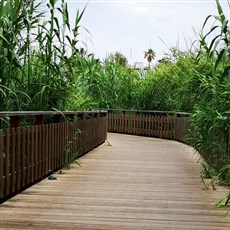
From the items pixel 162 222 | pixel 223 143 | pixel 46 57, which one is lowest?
pixel 162 222

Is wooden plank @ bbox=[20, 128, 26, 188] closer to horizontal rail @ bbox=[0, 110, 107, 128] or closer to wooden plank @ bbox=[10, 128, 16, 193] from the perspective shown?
horizontal rail @ bbox=[0, 110, 107, 128]

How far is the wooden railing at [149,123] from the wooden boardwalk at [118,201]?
6.00 m

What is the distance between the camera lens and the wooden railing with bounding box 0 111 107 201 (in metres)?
4.82

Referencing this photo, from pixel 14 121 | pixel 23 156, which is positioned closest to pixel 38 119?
pixel 23 156

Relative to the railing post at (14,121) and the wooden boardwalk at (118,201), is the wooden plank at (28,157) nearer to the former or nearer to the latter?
the wooden boardwalk at (118,201)

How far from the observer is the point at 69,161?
25.1ft

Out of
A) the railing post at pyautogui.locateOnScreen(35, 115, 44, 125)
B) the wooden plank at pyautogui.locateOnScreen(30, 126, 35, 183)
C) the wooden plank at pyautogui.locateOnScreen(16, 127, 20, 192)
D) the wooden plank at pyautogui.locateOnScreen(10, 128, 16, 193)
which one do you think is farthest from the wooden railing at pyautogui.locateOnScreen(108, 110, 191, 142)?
the wooden plank at pyautogui.locateOnScreen(10, 128, 16, 193)

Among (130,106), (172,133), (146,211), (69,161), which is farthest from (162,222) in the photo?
(130,106)

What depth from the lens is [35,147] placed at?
19.2ft

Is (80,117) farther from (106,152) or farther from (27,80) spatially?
(27,80)

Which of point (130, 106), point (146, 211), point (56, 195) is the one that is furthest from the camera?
point (130, 106)

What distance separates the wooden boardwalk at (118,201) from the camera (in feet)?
13.5

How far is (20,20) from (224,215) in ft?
9.08

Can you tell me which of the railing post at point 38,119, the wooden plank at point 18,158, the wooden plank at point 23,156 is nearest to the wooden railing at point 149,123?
the railing post at point 38,119
